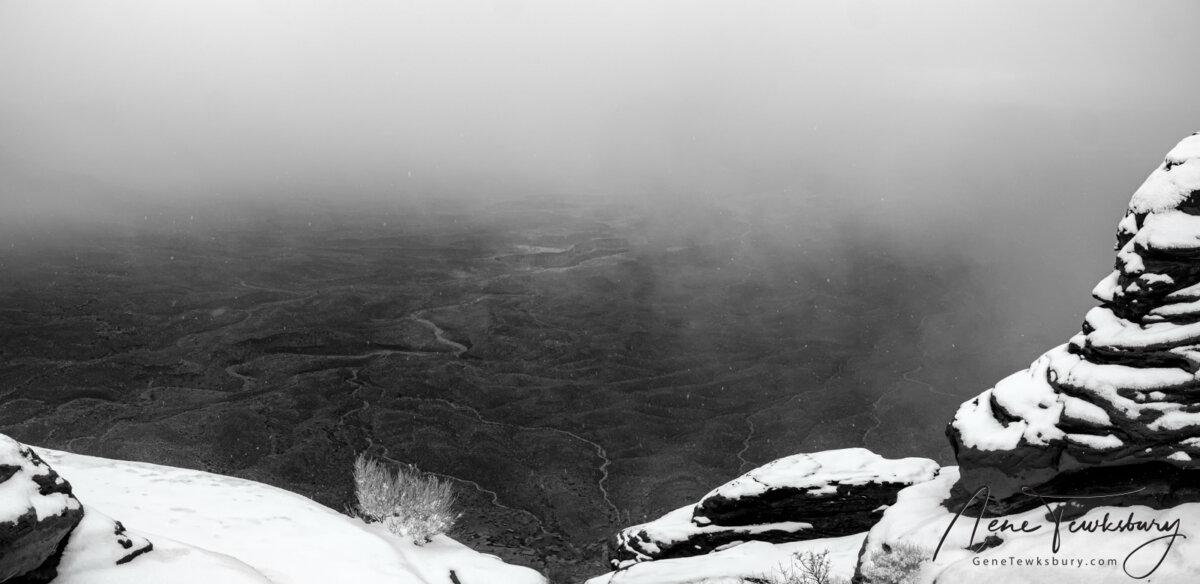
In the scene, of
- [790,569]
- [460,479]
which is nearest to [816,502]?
[790,569]

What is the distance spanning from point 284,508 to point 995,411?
38.3 metres

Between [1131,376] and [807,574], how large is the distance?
11.6 meters

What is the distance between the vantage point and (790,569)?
28219 mm

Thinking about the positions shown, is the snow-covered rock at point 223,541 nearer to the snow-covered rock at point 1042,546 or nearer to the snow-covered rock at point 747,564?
the snow-covered rock at point 747,564

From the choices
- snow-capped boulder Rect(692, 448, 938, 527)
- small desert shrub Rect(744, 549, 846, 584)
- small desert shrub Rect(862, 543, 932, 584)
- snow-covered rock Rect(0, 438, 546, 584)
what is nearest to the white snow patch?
snow-covered rock Rect(0, 438, 546, 584)

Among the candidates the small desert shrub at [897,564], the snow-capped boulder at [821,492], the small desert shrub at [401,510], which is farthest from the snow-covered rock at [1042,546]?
the small desert shrub at [401,510]

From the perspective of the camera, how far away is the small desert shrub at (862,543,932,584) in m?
20.9

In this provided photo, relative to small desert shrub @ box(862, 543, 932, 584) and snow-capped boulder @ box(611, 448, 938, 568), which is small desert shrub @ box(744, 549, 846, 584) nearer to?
small desert shrub @ box(862, 543, 932, 584)

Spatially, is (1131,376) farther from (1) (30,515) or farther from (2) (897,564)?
(1) (30,515)

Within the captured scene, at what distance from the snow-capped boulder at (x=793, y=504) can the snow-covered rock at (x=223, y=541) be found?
13333mm

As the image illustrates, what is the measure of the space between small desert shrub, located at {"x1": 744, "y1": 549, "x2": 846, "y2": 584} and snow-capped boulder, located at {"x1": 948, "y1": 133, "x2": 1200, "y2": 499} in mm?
5389

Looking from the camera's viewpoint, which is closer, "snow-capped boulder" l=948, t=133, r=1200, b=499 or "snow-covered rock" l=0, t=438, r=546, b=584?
"snow-capped boulder" l=948, t=133, r=1200, b=499

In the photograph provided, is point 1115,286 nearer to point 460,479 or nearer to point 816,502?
point 816,502

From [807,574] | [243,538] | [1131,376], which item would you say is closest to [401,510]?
[243,538]
